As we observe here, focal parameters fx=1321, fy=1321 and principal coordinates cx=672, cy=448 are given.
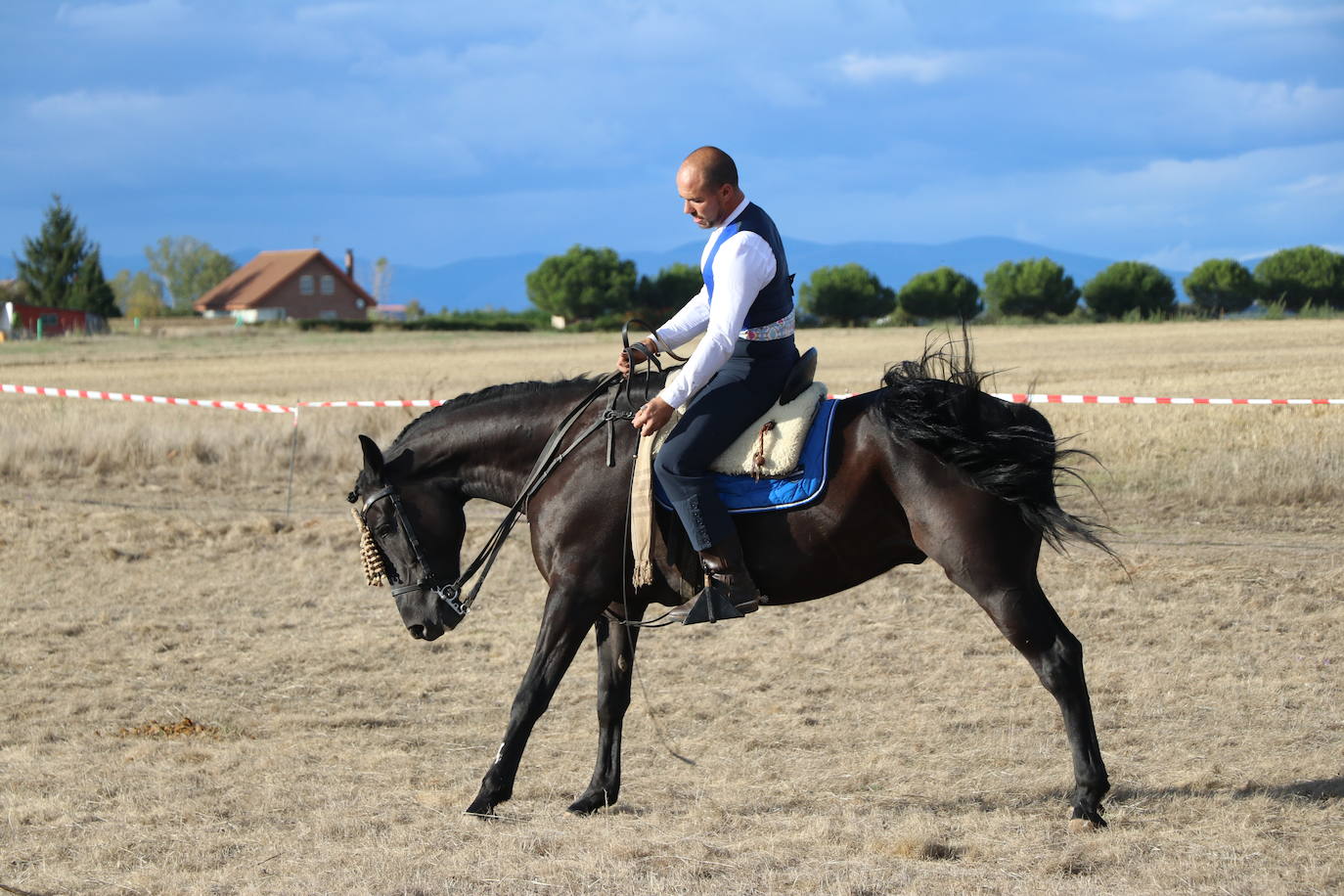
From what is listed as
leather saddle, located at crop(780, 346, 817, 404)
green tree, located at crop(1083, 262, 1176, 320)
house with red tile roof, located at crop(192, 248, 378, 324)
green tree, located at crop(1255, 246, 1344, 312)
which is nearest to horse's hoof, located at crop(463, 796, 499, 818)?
leather saddle, located at crop(780, 346, 817, 404)

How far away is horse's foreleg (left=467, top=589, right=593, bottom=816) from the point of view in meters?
5.34

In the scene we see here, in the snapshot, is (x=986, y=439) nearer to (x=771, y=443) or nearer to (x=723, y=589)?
(x=771, y=443)

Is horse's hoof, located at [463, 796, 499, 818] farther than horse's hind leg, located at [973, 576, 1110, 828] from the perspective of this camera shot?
Yes

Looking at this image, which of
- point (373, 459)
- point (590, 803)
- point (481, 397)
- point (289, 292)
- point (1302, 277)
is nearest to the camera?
point (590, 803)

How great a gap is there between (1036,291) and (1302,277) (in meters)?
13.1

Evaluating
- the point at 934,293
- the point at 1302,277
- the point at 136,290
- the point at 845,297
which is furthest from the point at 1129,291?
the point at 136,290

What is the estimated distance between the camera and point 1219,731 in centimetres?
651

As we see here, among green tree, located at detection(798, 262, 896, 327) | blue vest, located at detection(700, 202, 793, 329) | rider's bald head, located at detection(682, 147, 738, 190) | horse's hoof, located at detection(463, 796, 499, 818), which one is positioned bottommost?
horse's hoof, located at detection(463, 796, 499, 818)

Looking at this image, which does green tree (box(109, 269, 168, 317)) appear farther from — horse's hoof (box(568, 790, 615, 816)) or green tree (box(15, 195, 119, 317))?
horse's hoof (box(568, 790, 615, 816))

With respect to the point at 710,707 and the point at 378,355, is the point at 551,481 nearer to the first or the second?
the point at 710,707

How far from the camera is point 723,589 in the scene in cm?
533

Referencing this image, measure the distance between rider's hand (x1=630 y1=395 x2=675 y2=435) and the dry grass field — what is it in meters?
1.58

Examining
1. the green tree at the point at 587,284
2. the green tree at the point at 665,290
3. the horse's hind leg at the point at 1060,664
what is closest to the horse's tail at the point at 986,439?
the horse's hind leg at the point at 1060,664

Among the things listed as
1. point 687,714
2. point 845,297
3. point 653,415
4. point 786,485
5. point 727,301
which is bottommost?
point 687,714
